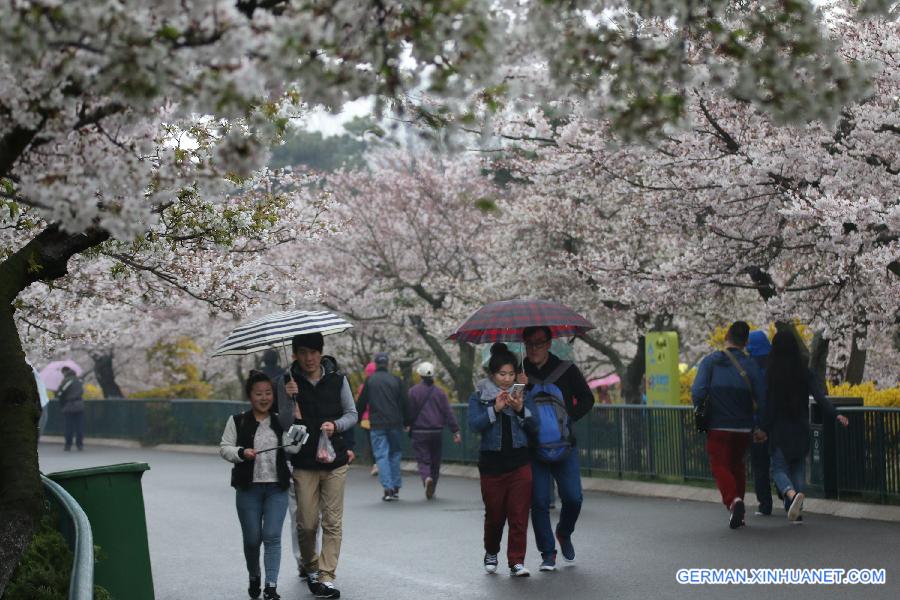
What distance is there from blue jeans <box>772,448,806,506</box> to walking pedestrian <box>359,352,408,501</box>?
19.3 feet

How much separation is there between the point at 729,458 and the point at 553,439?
9.89 feet

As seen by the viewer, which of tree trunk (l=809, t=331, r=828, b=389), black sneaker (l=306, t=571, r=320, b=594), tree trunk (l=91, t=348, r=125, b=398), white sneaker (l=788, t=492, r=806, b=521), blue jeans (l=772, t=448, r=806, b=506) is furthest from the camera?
tree trunk (l=91, t=348, r=125, b=398)

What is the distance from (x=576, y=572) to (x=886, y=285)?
6.58 metres

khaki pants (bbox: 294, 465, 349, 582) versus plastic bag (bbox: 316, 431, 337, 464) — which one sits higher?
plastic bag (bbox: 316, 431, 337, 464)

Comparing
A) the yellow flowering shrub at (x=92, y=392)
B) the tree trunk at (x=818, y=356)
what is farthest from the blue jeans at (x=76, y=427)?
the yellow flowering shrub at (x=92, y=392)

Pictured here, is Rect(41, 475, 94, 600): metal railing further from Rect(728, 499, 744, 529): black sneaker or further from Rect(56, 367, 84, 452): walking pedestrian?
Rect(56, 367, 84, 452): walking pedestrian

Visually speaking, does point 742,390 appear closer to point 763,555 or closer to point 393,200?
point 763,555

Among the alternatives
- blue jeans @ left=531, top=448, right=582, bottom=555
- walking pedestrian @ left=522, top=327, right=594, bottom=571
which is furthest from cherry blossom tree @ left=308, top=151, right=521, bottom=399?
blue jeans @ left=531, top=448, right=582, bottom=555

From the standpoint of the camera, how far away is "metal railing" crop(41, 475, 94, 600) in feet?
19.1

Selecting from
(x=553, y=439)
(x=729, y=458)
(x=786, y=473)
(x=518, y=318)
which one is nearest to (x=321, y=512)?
(x=553, y=439)

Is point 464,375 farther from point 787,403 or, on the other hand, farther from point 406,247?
point 787,403

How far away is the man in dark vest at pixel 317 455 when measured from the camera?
9734 millimetres

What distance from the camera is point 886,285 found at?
15.0 metres

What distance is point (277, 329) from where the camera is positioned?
32.4ft
